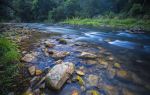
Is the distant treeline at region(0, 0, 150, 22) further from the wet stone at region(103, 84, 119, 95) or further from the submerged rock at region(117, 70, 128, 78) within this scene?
the wet stone at region(103, 84, 119, 95)

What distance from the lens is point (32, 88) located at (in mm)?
3871

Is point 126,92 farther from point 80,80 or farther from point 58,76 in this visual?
point 58,76

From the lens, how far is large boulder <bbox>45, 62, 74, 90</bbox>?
3.83 metres

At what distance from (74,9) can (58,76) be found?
30945 millimetres

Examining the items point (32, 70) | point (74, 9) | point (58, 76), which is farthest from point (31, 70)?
point (74, 9)

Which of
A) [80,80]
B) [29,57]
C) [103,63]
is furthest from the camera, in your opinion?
[29,57]

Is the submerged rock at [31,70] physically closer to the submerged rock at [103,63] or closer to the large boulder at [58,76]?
the large boulder at [58,76]

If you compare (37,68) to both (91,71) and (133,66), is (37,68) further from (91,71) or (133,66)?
(133,66)

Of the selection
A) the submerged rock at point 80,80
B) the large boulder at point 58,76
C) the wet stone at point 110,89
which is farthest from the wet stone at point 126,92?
the large boulder at point 58,76

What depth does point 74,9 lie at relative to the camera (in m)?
33.6

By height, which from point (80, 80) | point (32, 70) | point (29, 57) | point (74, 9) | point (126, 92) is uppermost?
point (74, 9)

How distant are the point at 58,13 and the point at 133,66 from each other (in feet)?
100

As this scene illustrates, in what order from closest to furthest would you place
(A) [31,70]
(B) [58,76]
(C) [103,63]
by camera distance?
(B) [58,76] < (A) [31,70] < (C) [103,63]

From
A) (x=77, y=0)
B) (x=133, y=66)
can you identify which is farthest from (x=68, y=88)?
(x=77, y=0)
